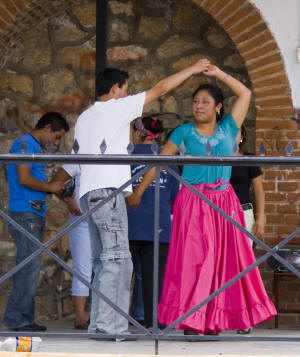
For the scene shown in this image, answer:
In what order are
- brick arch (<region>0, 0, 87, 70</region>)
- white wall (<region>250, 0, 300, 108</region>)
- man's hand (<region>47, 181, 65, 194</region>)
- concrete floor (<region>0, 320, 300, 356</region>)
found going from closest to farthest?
concrete floor (<region>0, 320, 300, 356</region>) < man's hand (<region>47, 181, 65, 194</region>) < white wall (<region>250, 0, 300, 108</region>) < brick arch (<region>0, 0, 87, 70</region>)

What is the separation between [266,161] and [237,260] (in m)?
1.05

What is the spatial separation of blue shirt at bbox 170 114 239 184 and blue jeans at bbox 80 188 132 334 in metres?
0.46

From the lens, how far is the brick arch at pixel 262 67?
22.8 feet

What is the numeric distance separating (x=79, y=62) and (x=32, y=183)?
1.88 metres

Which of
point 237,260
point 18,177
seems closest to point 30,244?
point 18,177

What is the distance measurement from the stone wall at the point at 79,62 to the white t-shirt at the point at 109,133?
7.65 ft

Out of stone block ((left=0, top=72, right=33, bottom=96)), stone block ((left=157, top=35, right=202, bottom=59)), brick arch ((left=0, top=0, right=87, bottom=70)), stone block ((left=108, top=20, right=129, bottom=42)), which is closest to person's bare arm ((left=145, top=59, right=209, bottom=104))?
brick arch ((left=0, top=0, right=87, bottom=70))

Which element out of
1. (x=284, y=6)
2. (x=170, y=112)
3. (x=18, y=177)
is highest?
(x=284, y=6)

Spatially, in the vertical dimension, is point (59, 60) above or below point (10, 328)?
above

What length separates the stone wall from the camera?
754cm

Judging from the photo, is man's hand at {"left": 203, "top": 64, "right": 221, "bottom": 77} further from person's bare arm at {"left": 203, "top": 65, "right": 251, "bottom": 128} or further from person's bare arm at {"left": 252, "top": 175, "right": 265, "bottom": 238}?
person's bare arm at {"left": 252, "top": 175, "right": 265, "bottom": 238}

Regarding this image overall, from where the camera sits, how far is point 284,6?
6.98 meters

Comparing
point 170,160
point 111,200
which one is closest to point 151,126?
point 111,200

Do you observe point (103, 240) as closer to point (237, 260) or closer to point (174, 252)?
point (174, 252)
